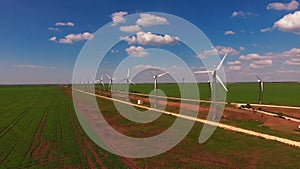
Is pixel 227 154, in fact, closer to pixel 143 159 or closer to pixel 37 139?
pixel 143 159

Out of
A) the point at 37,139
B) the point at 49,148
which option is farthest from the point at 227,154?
the point at 37,139

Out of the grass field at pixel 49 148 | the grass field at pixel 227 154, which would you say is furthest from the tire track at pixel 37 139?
the grass field at pixel 227 154

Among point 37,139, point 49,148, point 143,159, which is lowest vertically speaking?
point 143,159

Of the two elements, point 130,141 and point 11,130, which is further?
point 11,130

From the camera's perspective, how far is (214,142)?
96.8ft

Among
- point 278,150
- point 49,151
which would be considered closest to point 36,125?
point 49,151

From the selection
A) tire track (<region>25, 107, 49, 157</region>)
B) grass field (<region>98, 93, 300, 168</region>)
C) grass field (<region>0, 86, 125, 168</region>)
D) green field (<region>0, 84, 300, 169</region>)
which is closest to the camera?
grass field (<region>98, 93, 300, 168</region>)

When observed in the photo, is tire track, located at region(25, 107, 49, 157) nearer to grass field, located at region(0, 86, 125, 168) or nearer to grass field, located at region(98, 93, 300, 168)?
grass field, located at region(0, 86, 125, 168)

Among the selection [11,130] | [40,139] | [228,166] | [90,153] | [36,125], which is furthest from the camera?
[36,125]

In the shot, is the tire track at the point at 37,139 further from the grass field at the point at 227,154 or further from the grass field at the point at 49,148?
the grass field at the point at 227,154

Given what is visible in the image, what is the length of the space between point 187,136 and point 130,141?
6.77m

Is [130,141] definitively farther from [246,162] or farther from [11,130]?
[11,130]

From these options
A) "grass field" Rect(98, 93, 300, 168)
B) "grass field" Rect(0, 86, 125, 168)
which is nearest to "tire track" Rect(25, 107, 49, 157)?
"grass field" Rect(0, 86, 125, 168)

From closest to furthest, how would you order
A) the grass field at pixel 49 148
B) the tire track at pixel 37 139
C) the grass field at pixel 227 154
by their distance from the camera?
the grass field at pixel 227 154 < the grass field at pixel 49 148 < the tire track at pixel 37 139
